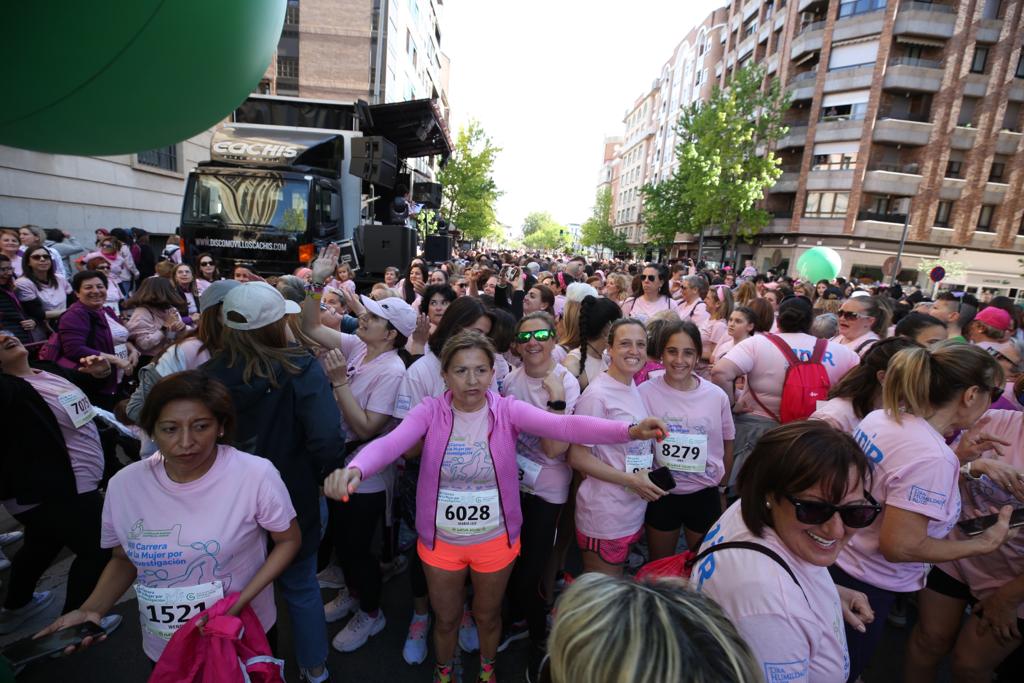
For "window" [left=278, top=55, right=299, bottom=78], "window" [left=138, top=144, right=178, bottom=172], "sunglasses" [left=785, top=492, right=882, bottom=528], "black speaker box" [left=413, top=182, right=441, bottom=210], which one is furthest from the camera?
"window" [left=278, top=55, right=299, bottom=78]

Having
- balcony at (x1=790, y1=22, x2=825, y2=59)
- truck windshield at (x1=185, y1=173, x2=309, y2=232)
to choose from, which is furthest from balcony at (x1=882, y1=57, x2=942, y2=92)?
truck windshield at (x1=185, y1=173, x2=309, y2=232)


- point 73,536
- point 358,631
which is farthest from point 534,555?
point 73,536

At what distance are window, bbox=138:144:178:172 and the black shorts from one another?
51.4 feet

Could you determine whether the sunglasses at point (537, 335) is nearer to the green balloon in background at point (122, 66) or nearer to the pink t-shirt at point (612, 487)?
the pink t-shirt at point (612, 487)

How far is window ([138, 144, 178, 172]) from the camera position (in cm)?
1309

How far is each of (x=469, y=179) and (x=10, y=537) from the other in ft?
92.9

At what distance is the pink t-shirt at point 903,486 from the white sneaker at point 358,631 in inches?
97.5

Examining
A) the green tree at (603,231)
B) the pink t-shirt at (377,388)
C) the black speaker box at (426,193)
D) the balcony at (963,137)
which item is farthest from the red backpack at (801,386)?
the green tree at (603,231)

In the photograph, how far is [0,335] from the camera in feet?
7.34

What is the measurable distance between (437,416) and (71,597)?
206 cm

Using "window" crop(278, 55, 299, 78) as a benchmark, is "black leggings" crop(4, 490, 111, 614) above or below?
below

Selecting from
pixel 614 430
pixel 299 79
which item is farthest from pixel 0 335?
pixel 299 79

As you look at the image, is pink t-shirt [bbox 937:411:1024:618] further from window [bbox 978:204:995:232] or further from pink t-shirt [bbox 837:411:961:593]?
window [bbox 978:204:995:232]

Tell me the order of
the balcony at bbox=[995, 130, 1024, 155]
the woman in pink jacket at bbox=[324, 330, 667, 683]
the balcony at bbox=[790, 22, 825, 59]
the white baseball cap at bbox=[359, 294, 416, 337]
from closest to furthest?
the woman in pink jacket at bbox=[324, 330, 667, 683] < the white baseball cap at bbox=[359, 294, 416, 337] < the balcony at bbox=[995, 130, 1024, 155] < the balcony at bbox=[790, 22, 825, 59]
